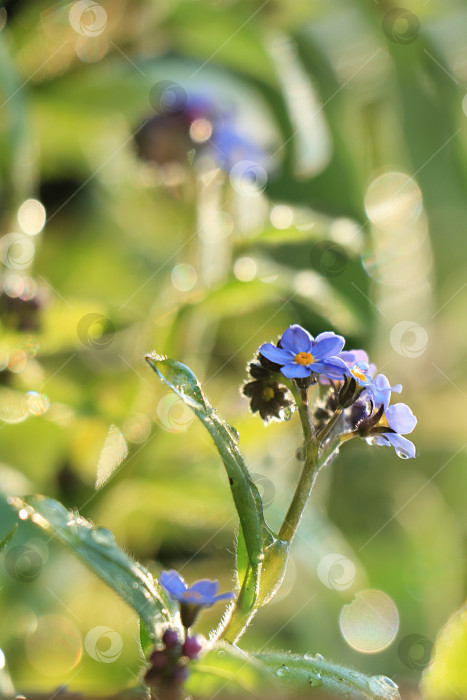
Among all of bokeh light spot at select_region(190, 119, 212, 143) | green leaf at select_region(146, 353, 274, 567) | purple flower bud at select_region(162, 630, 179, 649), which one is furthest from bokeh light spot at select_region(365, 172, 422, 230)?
purple flower bud at select_region(162, 630, 179, 649)

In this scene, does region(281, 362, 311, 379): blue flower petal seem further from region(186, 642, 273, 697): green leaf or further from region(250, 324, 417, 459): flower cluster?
region(186, 642, 273, 697): green leaf

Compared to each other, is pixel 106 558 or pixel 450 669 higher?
pixel 450 669

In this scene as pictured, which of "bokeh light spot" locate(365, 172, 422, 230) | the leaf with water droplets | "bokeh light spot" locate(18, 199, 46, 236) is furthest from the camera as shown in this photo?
"bokeh light spot" locate(365, 172, 422, 230)

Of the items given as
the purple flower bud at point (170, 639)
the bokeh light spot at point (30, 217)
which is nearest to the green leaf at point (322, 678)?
the purple flower bud at point (170, 639)

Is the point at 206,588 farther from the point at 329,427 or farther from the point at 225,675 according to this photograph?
the point at 329,427

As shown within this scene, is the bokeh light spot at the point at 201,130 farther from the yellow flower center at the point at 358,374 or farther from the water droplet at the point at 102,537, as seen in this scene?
the water droplet at the point at 102,537

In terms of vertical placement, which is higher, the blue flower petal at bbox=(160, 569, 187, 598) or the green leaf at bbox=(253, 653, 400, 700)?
the green leaf at bbox=(253, 653, 400, 700)

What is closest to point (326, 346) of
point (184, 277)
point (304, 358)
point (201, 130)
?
point (304, 358)
